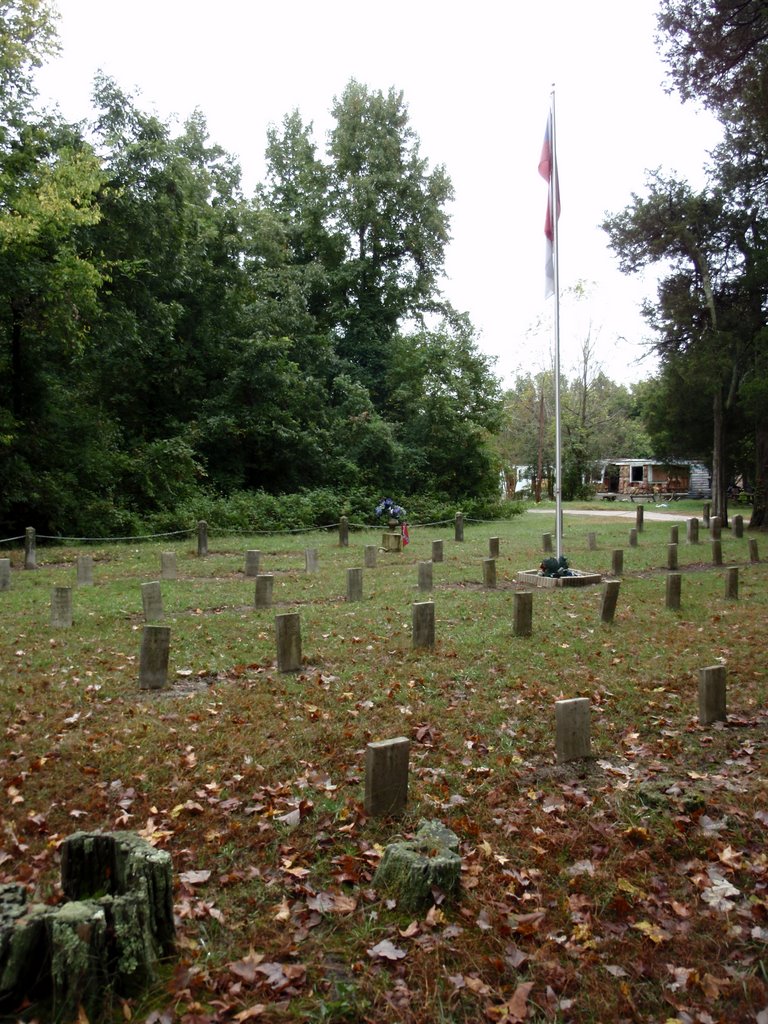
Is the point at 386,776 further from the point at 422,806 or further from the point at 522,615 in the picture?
the point at 522,615

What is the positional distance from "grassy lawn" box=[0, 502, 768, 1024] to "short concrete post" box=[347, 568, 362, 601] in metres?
2.02

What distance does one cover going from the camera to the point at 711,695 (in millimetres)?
6527

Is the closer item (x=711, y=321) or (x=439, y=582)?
(x=439, y=582)

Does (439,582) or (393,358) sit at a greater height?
(393,358)

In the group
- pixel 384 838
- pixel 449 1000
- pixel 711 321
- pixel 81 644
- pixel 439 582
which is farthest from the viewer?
pixel 711 321

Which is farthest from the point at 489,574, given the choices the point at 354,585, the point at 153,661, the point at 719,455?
the point at 719,455

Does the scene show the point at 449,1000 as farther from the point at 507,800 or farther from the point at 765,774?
the point at 765,774

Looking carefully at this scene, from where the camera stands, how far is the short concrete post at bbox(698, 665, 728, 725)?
6.48m

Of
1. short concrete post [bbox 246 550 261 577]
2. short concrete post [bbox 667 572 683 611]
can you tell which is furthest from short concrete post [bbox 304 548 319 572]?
short concrete post [bbox 667 572 683 611]

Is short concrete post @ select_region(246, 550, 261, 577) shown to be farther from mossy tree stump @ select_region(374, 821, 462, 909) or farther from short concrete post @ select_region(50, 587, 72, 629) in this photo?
mossy tree stump @ select_region(374, 821, 462, 909)

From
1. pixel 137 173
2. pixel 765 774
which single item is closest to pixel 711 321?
pixel 137 173

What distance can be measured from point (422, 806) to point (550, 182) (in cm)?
→ 1301

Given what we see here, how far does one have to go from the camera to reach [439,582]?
14727mm

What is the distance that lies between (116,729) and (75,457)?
19.2 m
